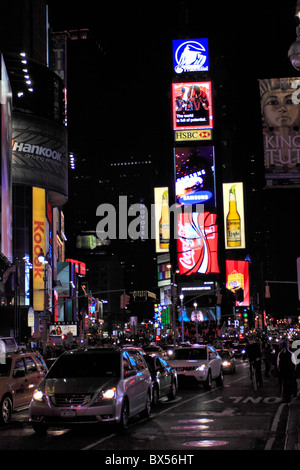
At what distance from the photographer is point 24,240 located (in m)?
85.4

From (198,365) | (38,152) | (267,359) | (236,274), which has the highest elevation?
(38,152)

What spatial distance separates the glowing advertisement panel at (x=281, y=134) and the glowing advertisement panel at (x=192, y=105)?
100853 mm

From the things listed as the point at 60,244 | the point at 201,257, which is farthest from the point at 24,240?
the point at 201,257

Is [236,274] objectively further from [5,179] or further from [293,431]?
[293,431]

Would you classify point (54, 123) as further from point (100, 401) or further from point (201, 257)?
point (100, 401)

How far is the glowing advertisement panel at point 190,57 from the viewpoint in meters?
118

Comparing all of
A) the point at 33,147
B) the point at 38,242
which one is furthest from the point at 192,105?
the point at 38,242

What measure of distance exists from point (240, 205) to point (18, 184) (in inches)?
2245

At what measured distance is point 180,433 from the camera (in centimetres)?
1327

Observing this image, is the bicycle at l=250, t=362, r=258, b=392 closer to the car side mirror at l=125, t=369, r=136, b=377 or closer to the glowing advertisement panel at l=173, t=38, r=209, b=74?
the car side mirror at l=125, t=369, r=136, b=377

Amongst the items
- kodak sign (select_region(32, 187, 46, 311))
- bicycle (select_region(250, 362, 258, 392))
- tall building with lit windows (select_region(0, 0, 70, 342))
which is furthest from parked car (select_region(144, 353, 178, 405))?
kodak sign (select_region(32, 187, 46, 311))

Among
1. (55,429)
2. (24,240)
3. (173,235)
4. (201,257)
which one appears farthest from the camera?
(173,235)

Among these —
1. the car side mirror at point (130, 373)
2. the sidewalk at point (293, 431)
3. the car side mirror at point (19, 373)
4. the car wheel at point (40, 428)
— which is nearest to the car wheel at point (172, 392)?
the sidewalk at point (293, 431)

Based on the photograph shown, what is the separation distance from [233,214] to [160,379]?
4440 inches
